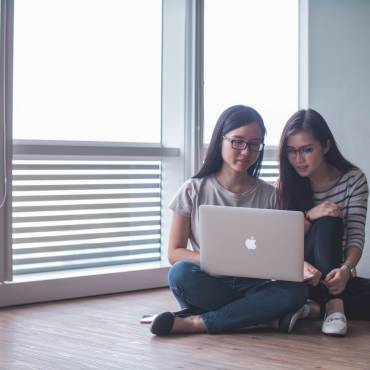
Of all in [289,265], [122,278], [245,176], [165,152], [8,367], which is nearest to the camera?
[8,367]

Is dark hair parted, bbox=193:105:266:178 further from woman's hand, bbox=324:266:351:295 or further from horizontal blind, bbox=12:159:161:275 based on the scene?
horizontal blind, bbox=12:159:161:275

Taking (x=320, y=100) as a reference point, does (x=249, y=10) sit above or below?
above

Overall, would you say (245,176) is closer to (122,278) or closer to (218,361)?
(218,361)

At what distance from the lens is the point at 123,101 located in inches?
149

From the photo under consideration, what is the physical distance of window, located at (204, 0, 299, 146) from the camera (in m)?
4.09

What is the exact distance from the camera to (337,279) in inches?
106

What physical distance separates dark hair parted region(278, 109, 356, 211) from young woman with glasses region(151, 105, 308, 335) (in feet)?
0.25

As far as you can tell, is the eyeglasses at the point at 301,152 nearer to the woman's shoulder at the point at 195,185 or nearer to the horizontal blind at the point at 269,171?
the woman's shoulder at the point at 195,185

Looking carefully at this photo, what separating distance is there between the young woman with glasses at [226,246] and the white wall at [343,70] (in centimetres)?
165

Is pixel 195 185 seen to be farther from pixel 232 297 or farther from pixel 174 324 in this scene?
pixel 174 324

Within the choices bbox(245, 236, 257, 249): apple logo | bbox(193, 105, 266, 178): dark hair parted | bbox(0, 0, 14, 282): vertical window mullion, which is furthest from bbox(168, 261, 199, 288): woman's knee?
bbox(0, 0, 14, 282): vertical window mullion

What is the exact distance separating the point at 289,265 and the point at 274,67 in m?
2.20

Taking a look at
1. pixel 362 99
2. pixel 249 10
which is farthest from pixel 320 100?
pixel 249 10

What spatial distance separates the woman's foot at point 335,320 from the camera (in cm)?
263
